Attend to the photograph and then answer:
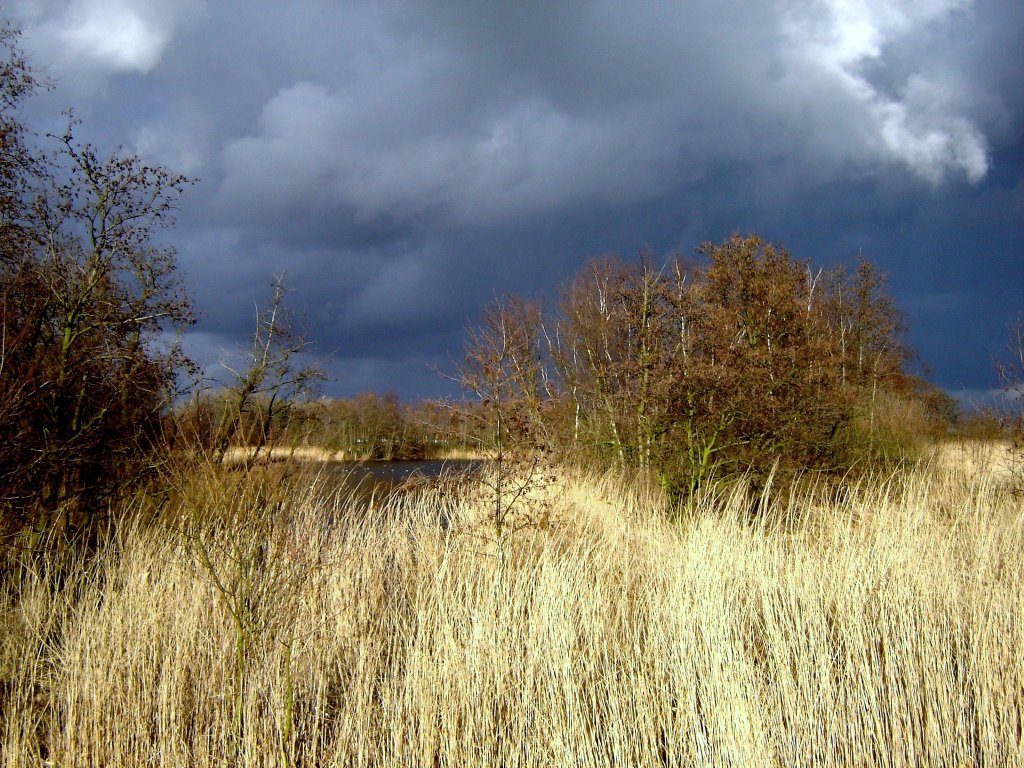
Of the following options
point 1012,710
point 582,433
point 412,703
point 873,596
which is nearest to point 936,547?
point 873,596

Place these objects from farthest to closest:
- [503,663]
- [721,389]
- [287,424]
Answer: [721,389] → [287,424] → [503,663]

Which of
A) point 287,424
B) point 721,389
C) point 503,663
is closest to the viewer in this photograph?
point 503,663

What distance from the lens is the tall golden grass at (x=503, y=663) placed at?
129 inches

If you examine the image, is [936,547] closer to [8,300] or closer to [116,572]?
[116,572]

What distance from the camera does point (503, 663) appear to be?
3.72 meters

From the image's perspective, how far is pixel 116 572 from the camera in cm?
514

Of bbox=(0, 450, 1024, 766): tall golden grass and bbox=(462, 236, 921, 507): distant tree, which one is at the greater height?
bbox=(462, 236, 921, 507): distant tree

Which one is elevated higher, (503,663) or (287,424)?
(287,424)

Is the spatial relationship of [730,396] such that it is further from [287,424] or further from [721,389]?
[287,424]

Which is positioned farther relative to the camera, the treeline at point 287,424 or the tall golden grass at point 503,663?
the treeline at point 287,424

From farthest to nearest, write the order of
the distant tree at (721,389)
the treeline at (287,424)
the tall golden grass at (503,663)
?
the distant tree at (721,389) → the treeline at (287,424) → the tall golden grass at (503,663)

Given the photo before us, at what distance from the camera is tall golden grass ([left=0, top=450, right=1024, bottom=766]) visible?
328cm

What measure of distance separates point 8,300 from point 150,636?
3.16 m

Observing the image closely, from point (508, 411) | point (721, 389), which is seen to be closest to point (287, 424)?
point (508, 411)
